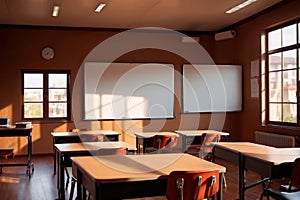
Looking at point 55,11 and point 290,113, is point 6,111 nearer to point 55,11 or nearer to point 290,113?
point 55,11

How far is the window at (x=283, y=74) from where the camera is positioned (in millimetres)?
7113

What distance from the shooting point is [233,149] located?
14.0 feet

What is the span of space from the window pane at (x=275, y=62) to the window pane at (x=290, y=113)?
2.67 ft

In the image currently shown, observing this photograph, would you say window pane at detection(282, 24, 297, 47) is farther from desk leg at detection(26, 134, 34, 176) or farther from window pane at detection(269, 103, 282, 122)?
desk leg at detection(26, 134, 34, 176)

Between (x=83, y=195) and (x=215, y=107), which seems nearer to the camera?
(x=83, y=195)

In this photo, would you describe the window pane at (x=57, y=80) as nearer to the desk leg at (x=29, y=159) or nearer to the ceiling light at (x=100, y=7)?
the ceiling light at (x=100, y=7)

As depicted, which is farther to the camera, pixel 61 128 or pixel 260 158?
pixel 61 128

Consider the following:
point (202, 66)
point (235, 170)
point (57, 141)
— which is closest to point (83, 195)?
point (57, 141)

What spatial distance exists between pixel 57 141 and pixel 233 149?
9.46 feet

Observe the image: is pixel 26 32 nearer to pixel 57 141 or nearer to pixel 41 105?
pixel 41 105

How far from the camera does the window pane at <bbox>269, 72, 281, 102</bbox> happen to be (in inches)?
303

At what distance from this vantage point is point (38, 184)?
5.91 meters

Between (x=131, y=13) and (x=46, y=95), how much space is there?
9.13ft

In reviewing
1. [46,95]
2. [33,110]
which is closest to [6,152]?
[33,110]
